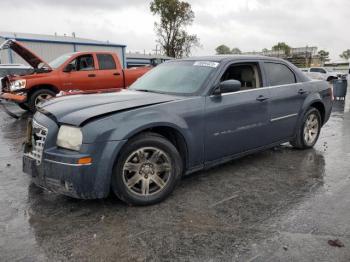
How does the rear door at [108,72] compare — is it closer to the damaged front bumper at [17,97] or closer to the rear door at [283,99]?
the damaged front bumper at [17,97]

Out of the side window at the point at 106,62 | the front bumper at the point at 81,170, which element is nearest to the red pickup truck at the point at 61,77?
the side window at the point at 106,62

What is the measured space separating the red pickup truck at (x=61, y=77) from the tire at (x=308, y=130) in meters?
5.59

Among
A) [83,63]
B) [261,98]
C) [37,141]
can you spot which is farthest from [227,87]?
[83,63]

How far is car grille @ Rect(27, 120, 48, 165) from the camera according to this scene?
351cm

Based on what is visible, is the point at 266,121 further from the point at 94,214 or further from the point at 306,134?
the point at 94,214

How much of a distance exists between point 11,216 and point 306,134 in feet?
15.3

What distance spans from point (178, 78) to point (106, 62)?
260 inches

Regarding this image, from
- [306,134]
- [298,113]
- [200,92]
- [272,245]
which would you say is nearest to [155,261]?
[272,245]

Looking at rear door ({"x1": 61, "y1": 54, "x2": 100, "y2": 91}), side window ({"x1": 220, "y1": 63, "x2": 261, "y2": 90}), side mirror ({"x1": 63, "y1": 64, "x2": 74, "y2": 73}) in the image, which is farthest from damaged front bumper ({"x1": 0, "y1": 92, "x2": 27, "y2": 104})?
side window ({"x1": 220, "y1": 63, "x2": 261, "y2": 90})

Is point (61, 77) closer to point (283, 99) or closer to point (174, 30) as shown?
point (283, 99)

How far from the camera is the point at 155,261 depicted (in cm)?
270

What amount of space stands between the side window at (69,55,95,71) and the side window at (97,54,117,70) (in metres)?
0.24

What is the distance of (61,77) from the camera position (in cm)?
992

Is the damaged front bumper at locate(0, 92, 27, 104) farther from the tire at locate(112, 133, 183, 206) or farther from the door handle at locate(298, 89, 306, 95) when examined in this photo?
the door handle at locate(298, 89, 306, 95)
